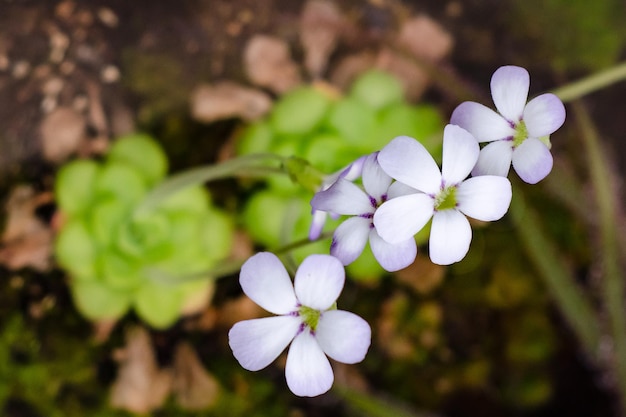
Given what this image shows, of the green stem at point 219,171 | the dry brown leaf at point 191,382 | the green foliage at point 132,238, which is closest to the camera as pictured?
the green stem at point 219,171

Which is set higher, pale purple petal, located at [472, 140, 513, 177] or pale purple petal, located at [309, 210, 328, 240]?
pale purple petal, located at [472, 140, 513, 177]

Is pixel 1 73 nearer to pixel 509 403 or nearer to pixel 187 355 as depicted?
pixel 187 355

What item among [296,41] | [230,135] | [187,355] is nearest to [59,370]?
[187,355]

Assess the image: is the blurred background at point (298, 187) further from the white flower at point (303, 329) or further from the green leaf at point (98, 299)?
the white flower at point (303, 329)

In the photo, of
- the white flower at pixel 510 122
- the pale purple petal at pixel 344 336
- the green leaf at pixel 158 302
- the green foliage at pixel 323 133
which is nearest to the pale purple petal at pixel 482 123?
the white flower at pixel 510 122

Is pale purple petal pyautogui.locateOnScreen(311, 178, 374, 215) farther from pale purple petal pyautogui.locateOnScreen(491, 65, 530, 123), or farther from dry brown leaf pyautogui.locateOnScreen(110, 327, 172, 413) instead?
dry brown leaf pyautogui.locateOnScreen(110, 327, 172, 413)

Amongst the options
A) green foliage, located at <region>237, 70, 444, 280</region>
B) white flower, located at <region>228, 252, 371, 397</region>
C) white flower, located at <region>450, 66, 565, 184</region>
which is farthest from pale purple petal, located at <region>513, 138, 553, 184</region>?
green foliage, located at <region>237, 70, 444, 280</region>
